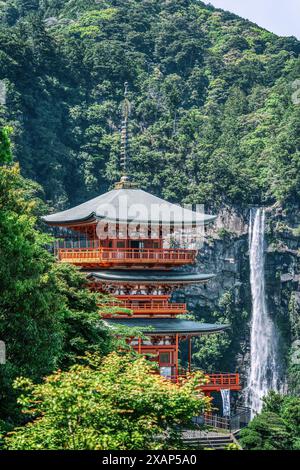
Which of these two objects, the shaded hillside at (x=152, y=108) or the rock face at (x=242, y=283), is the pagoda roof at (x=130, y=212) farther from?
the shaded hillside at (x=152, y=108)

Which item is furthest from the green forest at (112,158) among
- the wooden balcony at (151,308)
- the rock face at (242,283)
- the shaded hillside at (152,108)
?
the wooden balcony at (151,308)

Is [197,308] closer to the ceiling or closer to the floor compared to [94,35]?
closer to the floor

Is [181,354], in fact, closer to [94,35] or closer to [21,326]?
[94,35]

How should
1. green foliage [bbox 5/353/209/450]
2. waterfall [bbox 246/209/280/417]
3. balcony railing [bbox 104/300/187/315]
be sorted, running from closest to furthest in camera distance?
1. green foliage [bbox 5/353/209/450]
2. balcony railing [bbox 104/300/187/315]
3. waterfall [bbox 246/209/280/417]

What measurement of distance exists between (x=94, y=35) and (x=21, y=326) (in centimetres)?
7638

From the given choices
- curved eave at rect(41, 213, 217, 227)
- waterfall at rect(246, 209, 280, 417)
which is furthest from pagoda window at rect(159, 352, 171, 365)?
waterfall at rect(246, 209, 280, 417)

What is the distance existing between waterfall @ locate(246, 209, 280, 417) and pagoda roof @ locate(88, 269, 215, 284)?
1273 inches

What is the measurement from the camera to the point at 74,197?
77.1m

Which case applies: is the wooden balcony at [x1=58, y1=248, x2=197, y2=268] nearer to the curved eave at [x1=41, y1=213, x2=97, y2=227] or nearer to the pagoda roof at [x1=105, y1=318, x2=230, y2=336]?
the curved eave at [x1=41, y1=213, x2=97, y2=227]

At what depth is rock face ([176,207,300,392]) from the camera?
230 feet

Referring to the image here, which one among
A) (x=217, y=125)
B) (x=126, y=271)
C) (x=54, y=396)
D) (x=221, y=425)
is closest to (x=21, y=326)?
(x=54, y=396)

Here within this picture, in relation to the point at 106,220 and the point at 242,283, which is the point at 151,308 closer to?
the point at 106,220

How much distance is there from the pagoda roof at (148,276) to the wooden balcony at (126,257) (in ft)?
0.82

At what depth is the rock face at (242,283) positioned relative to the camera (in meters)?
70.2
